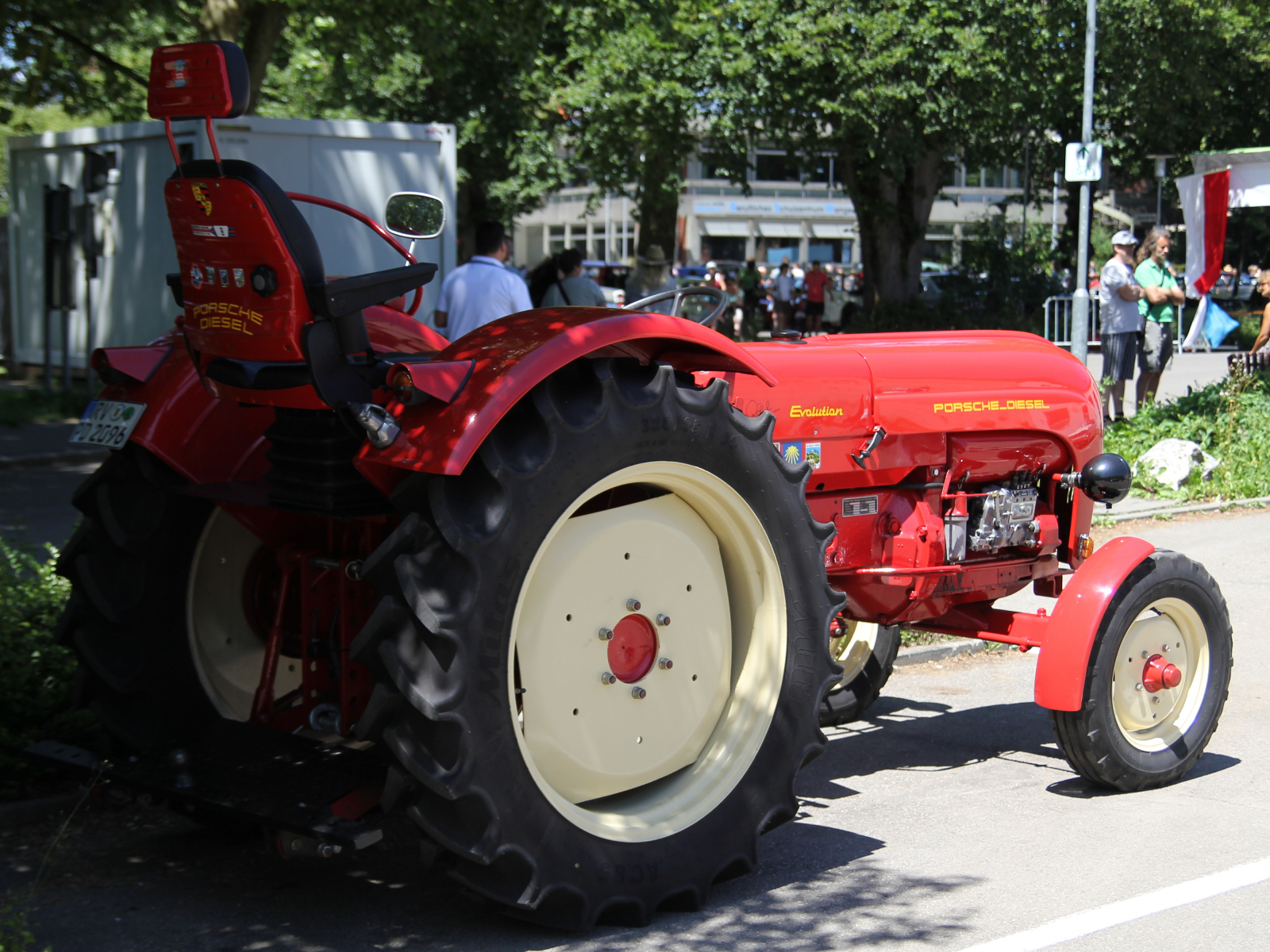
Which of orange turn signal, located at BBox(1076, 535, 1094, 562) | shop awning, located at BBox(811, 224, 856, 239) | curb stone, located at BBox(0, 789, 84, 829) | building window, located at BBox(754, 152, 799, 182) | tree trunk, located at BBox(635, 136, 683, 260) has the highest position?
building window, located at BBox(754, 152, 799, 182)

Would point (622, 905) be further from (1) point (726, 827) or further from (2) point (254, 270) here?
(2) point (254, 270)

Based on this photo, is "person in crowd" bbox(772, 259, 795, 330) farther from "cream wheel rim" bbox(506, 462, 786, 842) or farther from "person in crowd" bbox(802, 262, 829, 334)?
"cream wheel rim" bbox(506, 462, 786, 842)

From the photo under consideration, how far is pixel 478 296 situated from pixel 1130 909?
5.62 m

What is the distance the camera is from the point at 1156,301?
13797mm

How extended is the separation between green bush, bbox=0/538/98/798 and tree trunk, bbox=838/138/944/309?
23.1m

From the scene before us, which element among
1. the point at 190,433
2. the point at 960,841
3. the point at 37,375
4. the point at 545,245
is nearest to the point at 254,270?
the point at 190,433

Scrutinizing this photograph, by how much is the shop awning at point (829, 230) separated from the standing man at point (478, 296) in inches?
2225

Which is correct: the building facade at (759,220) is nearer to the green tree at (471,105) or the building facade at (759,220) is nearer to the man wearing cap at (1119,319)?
the green tree at (471,105)

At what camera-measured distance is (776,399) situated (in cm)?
457

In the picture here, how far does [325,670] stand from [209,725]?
0.43m

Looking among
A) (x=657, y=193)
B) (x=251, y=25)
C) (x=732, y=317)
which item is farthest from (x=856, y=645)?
(x=657, y=193)

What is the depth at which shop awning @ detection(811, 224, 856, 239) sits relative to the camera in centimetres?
6375

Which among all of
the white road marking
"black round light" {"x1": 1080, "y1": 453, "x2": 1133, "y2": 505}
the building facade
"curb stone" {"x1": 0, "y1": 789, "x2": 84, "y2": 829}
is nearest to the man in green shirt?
"black round light" {"x1": 1080, "y1": 453, "x2": 1133, "y2": 505}

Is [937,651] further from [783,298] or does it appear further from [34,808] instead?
[783,298]
